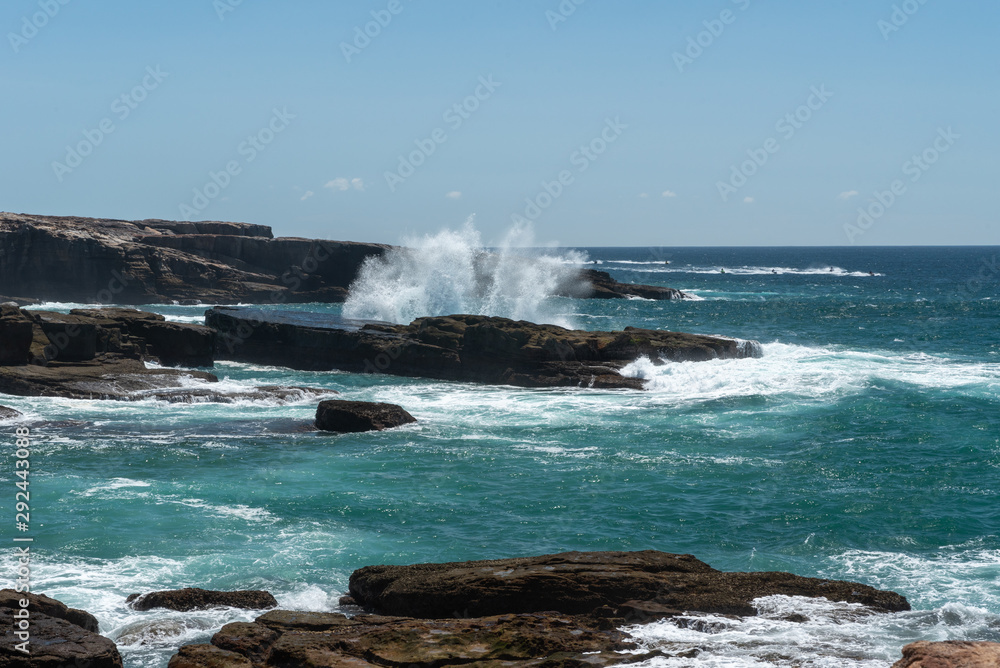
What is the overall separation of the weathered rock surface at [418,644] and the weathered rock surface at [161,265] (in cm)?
5274

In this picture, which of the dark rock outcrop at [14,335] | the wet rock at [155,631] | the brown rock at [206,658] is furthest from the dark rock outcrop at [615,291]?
the brown rock at [206,658]

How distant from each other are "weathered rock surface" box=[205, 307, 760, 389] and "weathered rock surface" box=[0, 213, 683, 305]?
1122 inches

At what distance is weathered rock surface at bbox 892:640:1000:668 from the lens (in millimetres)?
7305

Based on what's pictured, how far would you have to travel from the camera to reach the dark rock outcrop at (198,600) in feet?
35.6

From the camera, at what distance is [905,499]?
1650 cm

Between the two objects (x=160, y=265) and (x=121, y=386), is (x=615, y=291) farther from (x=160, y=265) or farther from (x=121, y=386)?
(x=121, y=386)

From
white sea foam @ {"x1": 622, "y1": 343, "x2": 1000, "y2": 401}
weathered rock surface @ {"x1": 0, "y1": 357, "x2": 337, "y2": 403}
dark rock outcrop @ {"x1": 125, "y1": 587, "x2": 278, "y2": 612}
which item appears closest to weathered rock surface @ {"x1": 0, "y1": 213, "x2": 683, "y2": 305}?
weathered rock surface @ {"x1": 0, "y1": 357, "x2": 337, "y2": 403}

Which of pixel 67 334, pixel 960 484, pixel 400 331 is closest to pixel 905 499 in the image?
pixel 960 484

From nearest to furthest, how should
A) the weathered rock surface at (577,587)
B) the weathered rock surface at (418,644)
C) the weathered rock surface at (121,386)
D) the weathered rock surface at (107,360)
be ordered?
the weathered rock surface at (418,644) < the weathered rock surface at (577,587) < the weathered rock surface at (121,386) < the weathered rock surface at (107,360)

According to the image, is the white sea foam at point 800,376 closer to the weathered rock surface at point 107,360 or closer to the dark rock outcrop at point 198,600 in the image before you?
the weathered rock surface at point 107,360

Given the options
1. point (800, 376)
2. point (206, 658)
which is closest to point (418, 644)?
point (206, 658)

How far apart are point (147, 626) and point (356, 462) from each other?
366 inches

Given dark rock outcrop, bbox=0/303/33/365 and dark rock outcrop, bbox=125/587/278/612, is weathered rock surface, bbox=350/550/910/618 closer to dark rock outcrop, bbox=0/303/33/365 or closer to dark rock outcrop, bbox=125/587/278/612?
dark rock outcrop, bbox=125/587/278/612

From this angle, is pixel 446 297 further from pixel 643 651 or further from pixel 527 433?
pixel 643 651
